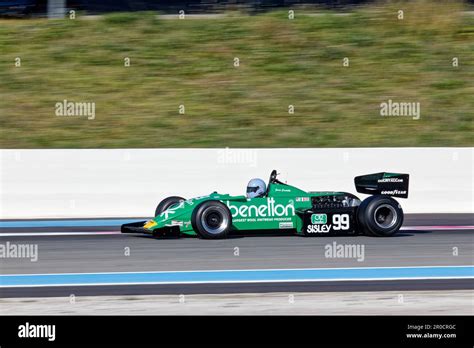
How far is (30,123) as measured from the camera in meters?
16.6

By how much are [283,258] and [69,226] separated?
3.96 metres

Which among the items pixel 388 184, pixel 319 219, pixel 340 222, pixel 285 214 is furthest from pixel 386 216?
pixel 285 214

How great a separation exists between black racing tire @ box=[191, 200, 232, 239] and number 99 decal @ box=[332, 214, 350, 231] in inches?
52.6

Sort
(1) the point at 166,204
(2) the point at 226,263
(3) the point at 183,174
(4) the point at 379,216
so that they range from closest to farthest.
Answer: (2) the point at 226,263 < (4) the point at 379,216 < (1) the point at 166,204 < (3) the point at 183,174

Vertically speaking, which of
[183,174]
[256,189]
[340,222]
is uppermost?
[183,174]

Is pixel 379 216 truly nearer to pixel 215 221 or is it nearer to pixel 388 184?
pixel 388 184

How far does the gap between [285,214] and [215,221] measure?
35.9 inches

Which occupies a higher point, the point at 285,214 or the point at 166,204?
the point at 166,204

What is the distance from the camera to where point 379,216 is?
11.6 metres

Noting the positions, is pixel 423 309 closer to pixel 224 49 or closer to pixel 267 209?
pixel 267 209

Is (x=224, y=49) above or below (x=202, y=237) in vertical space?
above

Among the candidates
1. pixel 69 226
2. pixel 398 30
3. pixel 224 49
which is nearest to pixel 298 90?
pixel 224 49

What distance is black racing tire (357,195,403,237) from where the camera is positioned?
37.3ft

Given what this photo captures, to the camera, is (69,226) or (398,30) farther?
(398,30)
